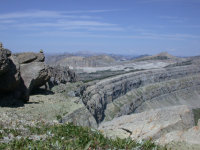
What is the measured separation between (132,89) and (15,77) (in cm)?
12764

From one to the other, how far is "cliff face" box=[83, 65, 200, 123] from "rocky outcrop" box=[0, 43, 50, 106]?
1728 inches

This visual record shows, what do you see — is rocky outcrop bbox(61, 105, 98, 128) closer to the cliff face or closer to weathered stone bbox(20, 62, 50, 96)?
weathered stone bbox(20, 62, 50, 96)

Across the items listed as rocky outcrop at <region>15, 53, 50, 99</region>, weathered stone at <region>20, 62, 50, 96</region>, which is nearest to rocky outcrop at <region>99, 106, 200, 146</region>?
rocky outcrop at <region>15, 53, 50, 99</region>

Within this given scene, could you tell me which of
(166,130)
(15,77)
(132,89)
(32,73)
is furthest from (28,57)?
(132,89)

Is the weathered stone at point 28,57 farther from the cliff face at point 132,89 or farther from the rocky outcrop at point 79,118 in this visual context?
the cliff face at point 132,89

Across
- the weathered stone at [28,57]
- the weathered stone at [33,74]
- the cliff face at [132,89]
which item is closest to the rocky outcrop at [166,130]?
the weathered stone at [33,74]

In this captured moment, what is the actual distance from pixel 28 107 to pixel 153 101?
5370 inches

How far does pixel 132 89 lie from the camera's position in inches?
5901

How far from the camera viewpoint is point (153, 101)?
156m

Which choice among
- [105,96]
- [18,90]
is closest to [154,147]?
[18,90]

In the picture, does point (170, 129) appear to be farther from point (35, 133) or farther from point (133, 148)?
point (35, 133)

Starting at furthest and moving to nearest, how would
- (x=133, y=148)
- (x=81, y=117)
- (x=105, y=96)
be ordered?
(x=105, y=96) → (x=81, y=117) → (x=133, y=148)

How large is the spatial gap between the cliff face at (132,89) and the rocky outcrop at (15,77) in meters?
43.9

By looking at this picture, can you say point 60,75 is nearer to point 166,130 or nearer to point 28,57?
point 28,57
